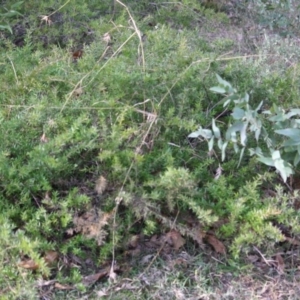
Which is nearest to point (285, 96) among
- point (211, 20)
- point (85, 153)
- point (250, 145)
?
point (250, 145)

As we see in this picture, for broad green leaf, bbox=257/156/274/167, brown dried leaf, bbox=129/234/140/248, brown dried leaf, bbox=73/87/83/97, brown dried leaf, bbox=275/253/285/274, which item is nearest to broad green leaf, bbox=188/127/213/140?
broad green leaf, bbox=257/156/274/167

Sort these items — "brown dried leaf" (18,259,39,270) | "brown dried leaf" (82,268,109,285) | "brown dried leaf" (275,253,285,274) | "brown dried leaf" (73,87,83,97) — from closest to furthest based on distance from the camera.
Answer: "brown dried leaf" (18,259,39,270) < "brown dried leaf" (82,268,109,285) < "brown dried leaf" (275,253,285,274) < "brown dried leaf" (73,87,83,97)

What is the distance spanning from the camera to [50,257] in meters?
2.44

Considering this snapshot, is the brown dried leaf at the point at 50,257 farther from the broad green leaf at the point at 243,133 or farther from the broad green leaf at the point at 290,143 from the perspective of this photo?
the broad green leaf at the point at 290,143

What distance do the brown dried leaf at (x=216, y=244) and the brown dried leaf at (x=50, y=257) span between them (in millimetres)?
680

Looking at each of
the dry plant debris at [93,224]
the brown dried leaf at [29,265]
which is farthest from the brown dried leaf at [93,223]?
the brown dried leaf at [29,265]

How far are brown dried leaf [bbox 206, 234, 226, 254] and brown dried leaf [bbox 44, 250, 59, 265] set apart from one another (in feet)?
2.23

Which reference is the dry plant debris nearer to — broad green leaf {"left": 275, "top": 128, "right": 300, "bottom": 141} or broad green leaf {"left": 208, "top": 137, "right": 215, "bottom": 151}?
broad green leaf {"left": 208, "top": 137, "right": 215, "bottom": 151}

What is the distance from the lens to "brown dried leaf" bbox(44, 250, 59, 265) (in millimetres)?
2418

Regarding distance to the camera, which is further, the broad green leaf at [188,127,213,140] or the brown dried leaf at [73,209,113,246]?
the broad green leaf at [188,127,213,140]

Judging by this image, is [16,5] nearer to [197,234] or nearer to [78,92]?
[78,92]

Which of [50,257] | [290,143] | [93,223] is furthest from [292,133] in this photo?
[50,257]

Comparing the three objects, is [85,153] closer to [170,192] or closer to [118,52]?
[170,192]

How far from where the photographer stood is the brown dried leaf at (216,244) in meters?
2.58
